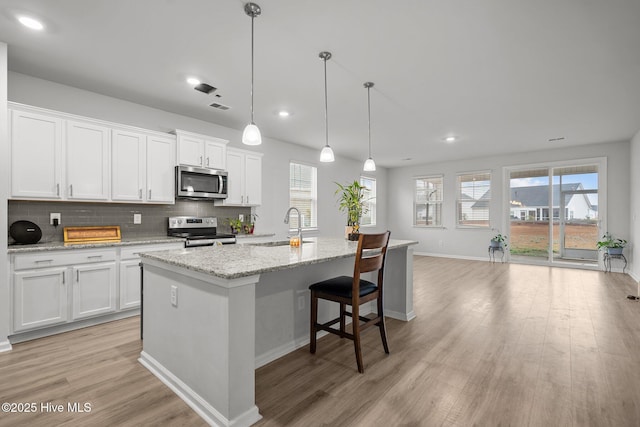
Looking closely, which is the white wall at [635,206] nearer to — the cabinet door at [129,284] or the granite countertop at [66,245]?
the granite countertop at [66,245]

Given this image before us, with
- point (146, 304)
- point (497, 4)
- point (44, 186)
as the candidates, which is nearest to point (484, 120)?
point (497, 4)

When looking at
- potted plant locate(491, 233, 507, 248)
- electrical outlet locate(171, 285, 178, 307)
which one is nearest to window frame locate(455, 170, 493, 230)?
potted plant locate(491, 233, 507, 248)

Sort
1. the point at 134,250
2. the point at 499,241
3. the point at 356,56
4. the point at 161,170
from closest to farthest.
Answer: the point at 356,56
the point at 134,250
the point at 161,170
the point at 499,241

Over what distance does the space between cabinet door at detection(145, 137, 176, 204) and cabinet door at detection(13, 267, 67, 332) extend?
126 centimetres

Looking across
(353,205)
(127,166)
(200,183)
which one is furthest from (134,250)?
(353,205)

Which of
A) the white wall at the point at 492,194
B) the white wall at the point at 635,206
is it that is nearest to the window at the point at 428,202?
the white wall at the point at 492,194

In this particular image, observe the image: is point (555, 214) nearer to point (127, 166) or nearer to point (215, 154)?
point (215, 154)

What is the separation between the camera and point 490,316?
11.4 ft

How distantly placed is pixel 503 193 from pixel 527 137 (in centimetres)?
196

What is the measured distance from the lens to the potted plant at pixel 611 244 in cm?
577

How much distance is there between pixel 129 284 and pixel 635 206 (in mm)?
8022

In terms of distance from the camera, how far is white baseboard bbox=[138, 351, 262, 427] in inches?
65.8

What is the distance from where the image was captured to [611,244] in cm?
584

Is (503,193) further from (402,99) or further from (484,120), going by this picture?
(402,99)
